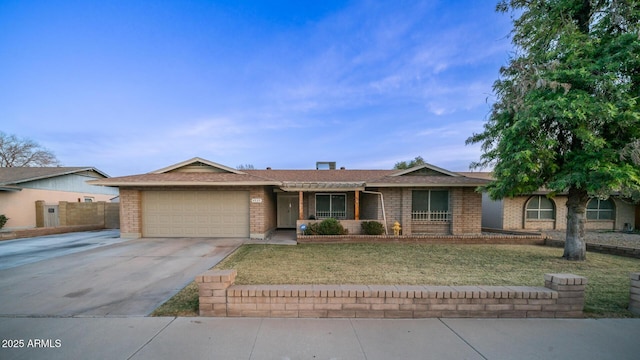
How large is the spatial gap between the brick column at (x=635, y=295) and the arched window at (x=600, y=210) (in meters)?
15.4

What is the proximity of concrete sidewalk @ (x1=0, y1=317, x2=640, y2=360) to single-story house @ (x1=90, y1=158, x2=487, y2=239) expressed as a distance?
305 inches

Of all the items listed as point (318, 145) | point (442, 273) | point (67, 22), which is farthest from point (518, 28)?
point (67, 22)

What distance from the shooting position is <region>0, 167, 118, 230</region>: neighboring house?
14750mm

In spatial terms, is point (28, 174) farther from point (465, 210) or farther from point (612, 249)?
point (612, 249)

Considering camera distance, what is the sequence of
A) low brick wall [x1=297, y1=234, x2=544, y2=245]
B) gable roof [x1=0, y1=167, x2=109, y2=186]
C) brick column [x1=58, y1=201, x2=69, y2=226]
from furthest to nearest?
1. gable roof [x1=0, y1=167, x2=109, y2=186]
2. brick column [x1=58, y1=201, x2=69, y2=226]
3. low brick wall [x1=297, y1=234, x2=544, y2=245]

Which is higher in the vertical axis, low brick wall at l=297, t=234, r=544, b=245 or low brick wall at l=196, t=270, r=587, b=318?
low brick wall at l=196, t=270, r=587, b=318

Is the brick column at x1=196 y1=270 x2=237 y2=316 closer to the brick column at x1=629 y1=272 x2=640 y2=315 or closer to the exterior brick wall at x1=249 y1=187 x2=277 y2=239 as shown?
the brick column at x1=629 y1=272 x2=640 y2=315

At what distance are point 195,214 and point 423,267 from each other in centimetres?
1022

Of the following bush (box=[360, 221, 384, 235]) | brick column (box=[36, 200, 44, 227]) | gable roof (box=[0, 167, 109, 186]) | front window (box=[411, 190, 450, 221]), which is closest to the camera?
bush (box=[360, 221, 384, 235])

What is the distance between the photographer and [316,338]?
121 inches

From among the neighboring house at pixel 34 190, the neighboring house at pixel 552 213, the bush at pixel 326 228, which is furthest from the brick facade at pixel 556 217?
the neighboring house at pixel 34 190

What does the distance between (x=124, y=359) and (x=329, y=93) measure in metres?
16.1

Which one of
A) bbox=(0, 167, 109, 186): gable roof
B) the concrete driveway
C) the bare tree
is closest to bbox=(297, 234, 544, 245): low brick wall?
the concrete driveway

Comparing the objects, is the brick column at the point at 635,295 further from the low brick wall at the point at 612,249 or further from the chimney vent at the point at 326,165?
the chimney vent at the point at 326,165
